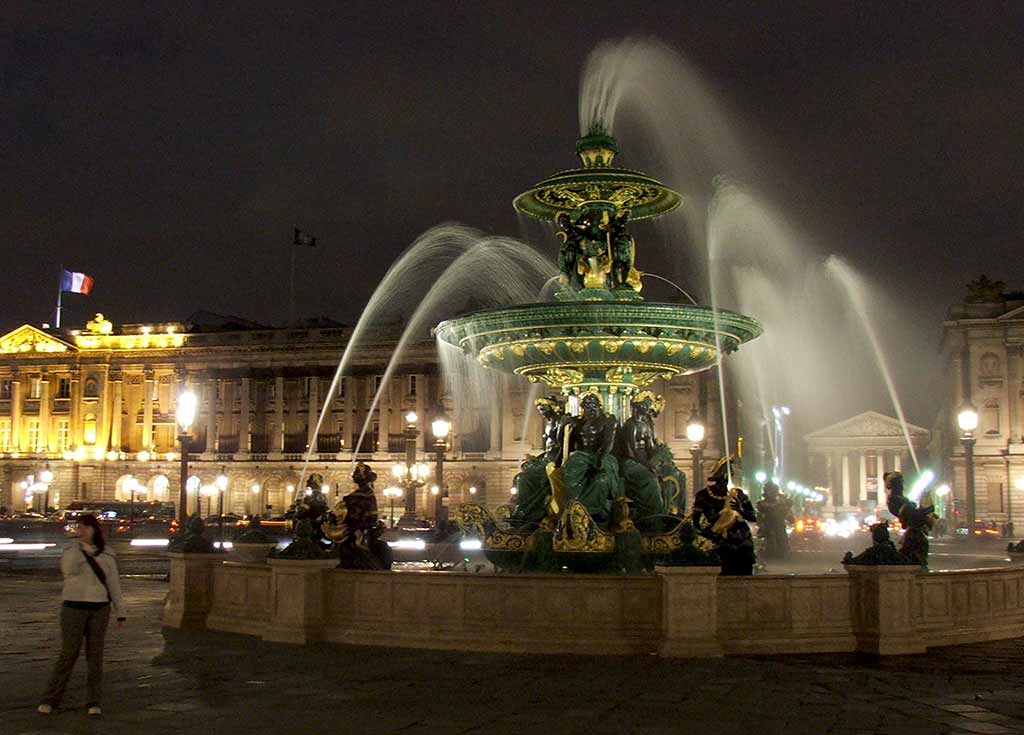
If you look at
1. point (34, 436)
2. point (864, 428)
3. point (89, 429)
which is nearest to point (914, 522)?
point (89, 429)

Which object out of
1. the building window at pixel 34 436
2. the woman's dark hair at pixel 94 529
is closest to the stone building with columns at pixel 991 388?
the building window at pixel 34 436

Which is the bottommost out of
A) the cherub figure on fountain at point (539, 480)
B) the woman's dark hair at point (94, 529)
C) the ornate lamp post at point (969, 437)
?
the woman's dark hair at point (94, 529)

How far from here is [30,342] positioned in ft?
325

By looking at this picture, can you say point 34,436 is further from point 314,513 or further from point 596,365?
point 314,513

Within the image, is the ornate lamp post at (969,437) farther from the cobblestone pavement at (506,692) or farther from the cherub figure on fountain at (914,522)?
the cobblestone pavement at (506,692)

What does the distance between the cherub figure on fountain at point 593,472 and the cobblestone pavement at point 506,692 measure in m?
4.13

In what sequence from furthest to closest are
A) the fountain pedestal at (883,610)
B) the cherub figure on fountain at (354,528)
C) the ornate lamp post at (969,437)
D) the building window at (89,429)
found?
1. the building window at (89,429)
2. the ornate lamp post at (969,437)
3. the cherub figure on fountain at (354,528)
4. the fountain pedestal at (883,610)

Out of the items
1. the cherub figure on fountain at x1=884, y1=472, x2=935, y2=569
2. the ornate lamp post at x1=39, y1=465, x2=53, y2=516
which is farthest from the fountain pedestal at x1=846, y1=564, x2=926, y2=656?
the ornate lamp post at x1=39, y1=465, x2=53, y2=516

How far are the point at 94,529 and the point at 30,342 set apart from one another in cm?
9666

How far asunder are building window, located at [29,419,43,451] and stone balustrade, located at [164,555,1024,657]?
303ft

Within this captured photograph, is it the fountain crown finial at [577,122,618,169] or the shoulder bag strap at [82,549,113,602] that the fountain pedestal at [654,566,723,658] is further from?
the fountain crown finial at [577,122,618,169]

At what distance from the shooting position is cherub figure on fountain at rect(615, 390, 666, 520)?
1533 cm

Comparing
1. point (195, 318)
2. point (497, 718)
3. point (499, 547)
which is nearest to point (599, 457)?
point (499, 547)

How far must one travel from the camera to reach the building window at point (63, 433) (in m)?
97.9
